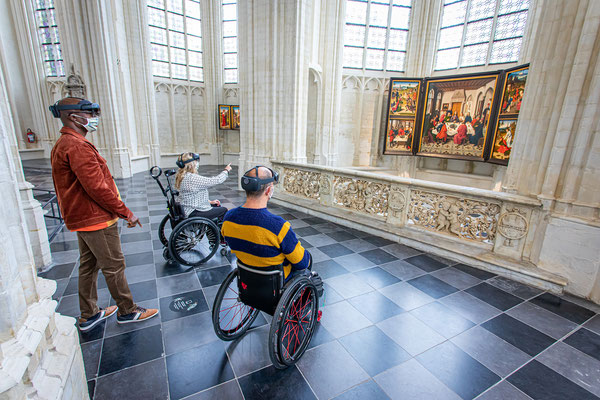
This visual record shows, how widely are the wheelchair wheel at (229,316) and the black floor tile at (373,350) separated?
841mm

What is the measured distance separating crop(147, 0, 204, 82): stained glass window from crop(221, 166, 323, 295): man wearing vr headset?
535 inches

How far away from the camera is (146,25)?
1160 centimetres

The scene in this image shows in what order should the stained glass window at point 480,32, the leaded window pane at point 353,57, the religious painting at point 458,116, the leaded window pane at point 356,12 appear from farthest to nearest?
the leaded window pane at point 353,57, the leaded window pane at point 356,12, the stained glass window at point 480,32, the religious painting at point 458,116

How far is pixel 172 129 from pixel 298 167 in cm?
978

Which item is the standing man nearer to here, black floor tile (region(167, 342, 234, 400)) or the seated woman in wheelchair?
black floor tile (region(167, 342, 234, 400))

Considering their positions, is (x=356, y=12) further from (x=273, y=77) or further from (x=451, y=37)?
(x=273, y=77)

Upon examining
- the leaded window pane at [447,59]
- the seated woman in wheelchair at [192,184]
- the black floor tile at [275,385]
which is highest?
the leaded window pane at [447,59]

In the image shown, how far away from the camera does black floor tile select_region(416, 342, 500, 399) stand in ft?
6.67

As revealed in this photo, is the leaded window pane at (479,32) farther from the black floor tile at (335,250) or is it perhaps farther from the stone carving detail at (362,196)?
the black floor tile at (335,250)

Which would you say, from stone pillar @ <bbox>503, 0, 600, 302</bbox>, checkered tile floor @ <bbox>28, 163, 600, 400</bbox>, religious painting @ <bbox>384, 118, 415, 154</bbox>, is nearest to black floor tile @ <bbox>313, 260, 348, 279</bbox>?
checkered tile floor @ <bbox>28, 163, 600, 400</bbox>


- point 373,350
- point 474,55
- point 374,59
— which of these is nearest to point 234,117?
point 374,59

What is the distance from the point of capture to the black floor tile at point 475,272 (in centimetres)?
364

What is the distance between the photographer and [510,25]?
9.77 metres

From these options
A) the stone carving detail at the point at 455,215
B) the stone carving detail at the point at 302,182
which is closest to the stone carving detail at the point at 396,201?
the stone carving detail at the point at 455,215
